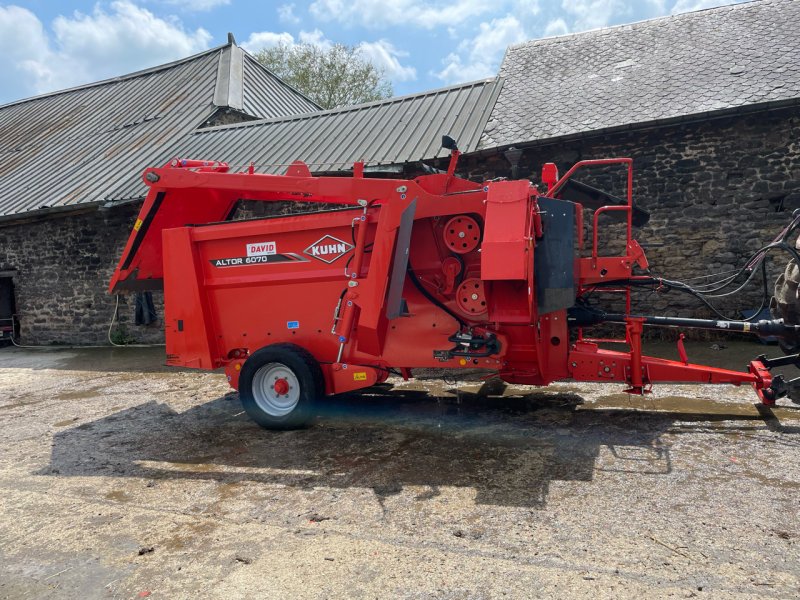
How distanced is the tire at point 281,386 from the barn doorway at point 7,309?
11910 mm

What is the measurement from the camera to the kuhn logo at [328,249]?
5504 mm

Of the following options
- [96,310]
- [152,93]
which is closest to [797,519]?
[96,310]

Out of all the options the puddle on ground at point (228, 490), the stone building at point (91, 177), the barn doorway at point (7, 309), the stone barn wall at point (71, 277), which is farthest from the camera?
the barn doorway at point (7, 309)

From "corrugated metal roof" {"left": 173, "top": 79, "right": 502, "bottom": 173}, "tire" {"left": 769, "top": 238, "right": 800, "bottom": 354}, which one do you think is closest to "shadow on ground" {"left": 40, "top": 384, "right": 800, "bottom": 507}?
"tire" {"left": 769, "top": 238, "right": 800, "bottom": 354}

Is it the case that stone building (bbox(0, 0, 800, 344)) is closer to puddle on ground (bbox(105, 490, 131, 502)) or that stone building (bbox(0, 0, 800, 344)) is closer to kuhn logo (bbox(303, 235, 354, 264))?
kuhn logo (bbox(303, 235, 354, 264))

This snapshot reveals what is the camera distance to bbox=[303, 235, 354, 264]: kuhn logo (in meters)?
5.50

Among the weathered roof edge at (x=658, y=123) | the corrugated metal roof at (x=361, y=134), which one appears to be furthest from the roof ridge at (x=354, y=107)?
the weathered roof edge at (x=658, y=123)

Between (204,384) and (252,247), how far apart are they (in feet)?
10.3

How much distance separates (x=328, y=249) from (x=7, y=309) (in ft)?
41.9

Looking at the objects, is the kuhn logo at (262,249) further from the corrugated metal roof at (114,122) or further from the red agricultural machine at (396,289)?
the corrugated metal roof at (114,122)

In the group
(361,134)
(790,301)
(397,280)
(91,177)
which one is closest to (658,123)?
(790,301)

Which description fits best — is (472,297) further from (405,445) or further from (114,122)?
(114,122)

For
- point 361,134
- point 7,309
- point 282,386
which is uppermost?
point 361,134

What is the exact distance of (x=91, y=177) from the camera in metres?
14.2
